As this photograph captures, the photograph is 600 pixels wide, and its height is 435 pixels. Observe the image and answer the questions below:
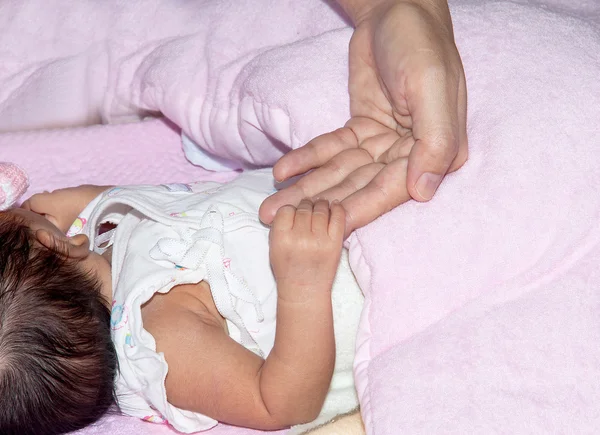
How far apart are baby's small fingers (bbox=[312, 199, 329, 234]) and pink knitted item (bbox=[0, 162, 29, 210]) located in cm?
55

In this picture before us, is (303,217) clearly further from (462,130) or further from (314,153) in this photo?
(462,130)

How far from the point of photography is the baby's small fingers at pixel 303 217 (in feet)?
3.63

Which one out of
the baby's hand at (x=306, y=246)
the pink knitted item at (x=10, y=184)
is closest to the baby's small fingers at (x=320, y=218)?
the baby's hand at (x=306, y=246)

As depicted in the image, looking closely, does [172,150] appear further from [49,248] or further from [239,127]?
[49,248]

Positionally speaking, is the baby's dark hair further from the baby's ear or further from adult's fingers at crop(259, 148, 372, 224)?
adult's fingers at crop(259, 148, 372, 224)

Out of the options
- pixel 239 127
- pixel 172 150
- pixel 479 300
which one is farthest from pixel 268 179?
pixel 479 300

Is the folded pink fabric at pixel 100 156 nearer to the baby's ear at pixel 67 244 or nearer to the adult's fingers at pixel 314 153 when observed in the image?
the baby's ear at pixel 67 244

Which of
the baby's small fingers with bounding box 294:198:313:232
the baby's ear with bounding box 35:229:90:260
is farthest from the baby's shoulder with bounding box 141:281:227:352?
the baby's small fingers with bounding box 294:198:313:232

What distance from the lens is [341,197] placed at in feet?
3.83

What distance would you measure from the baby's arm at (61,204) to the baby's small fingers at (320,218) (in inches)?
22.9

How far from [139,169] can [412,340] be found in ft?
2.83

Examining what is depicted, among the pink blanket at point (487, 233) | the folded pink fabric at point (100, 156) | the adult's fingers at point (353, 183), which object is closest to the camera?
the pink blanket at point (487, 233)

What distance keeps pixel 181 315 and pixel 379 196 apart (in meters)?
0.38

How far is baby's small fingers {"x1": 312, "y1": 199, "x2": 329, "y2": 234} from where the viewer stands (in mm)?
1104
